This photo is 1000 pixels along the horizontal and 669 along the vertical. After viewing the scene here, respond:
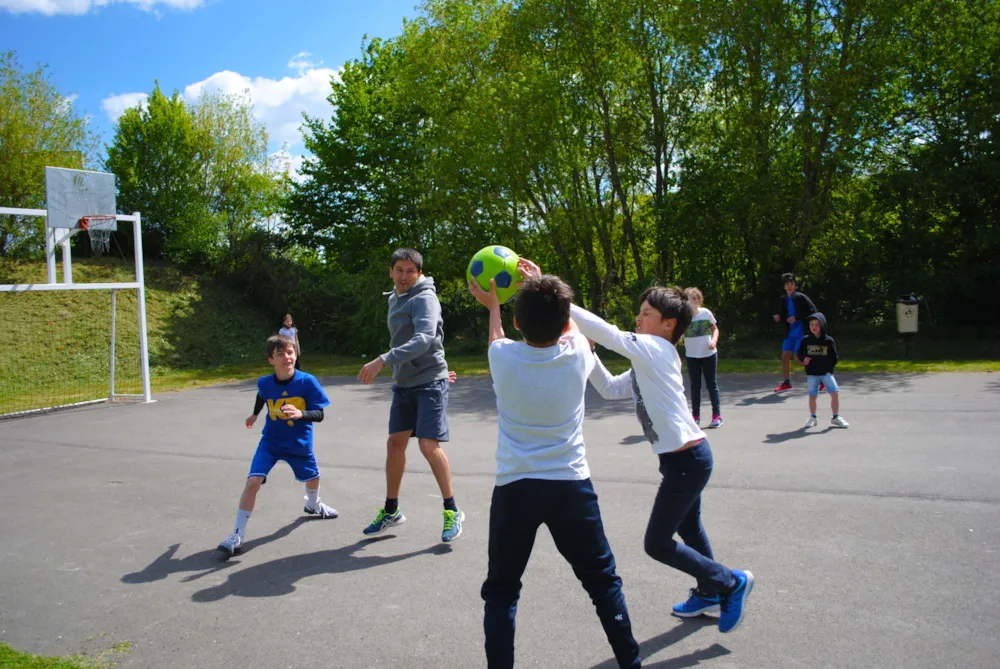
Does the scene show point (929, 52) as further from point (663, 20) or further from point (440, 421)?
point (440, 421)

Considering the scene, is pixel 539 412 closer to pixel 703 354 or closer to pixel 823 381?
pixel 703 354

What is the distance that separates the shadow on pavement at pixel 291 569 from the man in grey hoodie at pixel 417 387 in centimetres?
37

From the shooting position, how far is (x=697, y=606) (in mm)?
3955

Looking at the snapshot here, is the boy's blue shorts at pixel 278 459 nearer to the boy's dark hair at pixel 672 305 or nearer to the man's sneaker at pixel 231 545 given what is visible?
the man's sneaker at pixel 231 545

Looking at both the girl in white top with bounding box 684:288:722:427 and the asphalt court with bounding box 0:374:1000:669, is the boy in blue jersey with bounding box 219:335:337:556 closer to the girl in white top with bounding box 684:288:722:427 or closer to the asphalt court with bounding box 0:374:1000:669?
the asphalt court with bounding box 0:374:1000:669

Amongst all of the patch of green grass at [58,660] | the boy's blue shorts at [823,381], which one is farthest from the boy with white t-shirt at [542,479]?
the boy's blue shorts at [823,381]

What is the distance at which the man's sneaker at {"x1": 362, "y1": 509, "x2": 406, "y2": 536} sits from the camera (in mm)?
5605

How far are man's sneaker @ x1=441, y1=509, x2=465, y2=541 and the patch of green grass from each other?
2162 millimetres

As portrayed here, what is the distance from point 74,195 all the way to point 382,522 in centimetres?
1122

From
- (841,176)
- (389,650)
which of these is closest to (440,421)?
(389,650)

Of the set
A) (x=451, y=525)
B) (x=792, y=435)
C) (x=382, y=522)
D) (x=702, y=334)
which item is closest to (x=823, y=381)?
(x=792, y=435)

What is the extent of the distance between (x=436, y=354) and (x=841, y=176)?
16.4 metres

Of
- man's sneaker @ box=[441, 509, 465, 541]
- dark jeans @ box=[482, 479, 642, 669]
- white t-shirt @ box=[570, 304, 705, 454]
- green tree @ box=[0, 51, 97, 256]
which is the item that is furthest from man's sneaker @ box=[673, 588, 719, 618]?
green tree @ box=[0, 51, 97, 256]

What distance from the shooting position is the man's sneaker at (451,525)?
5.36 m
